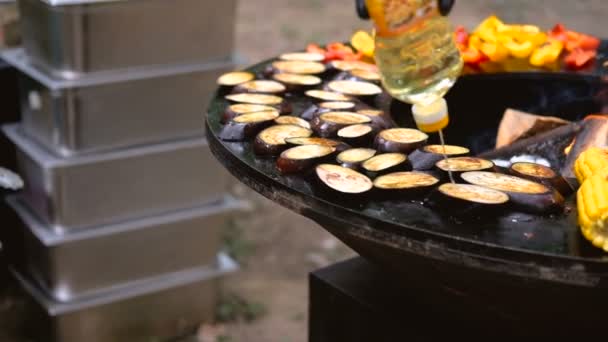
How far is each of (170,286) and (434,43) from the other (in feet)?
6.76

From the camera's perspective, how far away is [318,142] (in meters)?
1.82

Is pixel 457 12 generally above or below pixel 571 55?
below

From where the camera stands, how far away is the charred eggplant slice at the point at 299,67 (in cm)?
232

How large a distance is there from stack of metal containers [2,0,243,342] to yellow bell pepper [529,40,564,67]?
1.28 meters

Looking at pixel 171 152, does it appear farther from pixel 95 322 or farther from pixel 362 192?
pixel 362 192

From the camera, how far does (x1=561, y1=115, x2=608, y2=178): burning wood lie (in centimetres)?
212

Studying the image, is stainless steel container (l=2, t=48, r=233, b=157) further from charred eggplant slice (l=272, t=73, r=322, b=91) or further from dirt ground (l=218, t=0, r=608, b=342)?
charred eggplant slice (l=272, t=73, r=322, b=91)

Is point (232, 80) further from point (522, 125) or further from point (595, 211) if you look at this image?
point (595, 211)

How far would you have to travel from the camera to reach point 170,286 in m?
3.68

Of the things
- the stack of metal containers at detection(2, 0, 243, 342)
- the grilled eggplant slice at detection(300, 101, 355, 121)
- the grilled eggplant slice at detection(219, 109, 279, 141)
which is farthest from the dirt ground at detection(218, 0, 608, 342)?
the grilled eggplant slice at detection(219, 109, 279, 141)

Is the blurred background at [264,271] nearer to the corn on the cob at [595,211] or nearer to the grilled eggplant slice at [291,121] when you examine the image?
the grilled eggplant slice at [291,121]

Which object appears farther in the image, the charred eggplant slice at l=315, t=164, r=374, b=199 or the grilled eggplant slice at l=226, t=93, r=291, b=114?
the grilled eggplant slice at l=226, t=93, r=291, b=114

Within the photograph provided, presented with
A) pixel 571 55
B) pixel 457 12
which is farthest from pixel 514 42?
pixel 457 12

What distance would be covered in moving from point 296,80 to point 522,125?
0.67 metres
